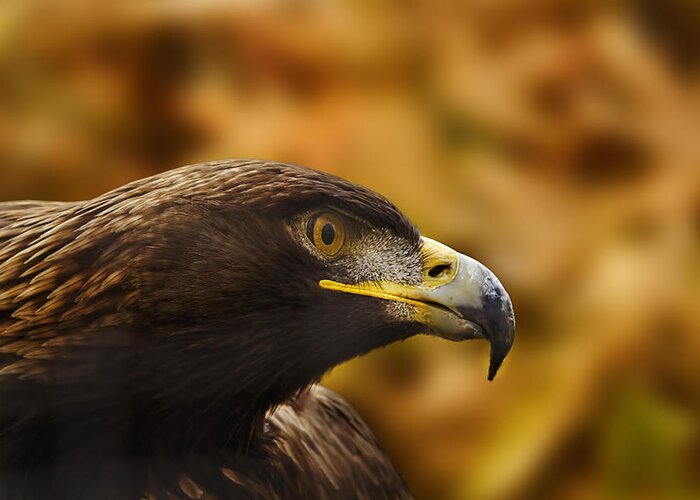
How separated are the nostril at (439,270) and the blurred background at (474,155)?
3.21 ft

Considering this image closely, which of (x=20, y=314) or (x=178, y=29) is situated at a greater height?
(x=178, y=29)

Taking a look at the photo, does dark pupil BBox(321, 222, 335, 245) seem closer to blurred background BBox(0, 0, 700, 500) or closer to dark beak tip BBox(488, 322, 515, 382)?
dark beak tip BBox(488, 322, 515, 382)

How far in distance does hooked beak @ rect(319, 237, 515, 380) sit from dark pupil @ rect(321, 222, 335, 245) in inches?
1.9

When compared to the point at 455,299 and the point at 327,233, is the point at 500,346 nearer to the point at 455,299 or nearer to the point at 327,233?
the point at 455,299

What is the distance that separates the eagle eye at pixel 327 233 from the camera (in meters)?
1.24

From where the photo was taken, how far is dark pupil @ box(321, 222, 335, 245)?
1.24 metres

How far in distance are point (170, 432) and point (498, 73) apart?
1.45 m

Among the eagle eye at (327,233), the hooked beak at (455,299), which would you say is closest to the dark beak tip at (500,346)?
the hooked beak at (455,299)

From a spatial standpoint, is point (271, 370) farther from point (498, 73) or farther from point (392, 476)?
point (498, 73)

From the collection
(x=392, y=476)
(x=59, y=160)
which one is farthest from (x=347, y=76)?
(x=392, y=476)

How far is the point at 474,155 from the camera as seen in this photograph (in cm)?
239

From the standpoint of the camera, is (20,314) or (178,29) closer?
(20,314)

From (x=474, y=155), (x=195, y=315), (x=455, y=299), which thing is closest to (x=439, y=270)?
(x=455, y=299)

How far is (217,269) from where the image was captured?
3.93 feet
